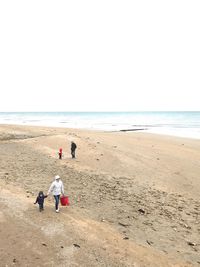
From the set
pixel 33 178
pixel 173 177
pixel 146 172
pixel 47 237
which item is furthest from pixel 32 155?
pixel 47 237

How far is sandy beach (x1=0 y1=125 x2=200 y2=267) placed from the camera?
1140cm

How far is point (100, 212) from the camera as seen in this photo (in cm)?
1534

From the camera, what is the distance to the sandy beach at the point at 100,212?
449 inches

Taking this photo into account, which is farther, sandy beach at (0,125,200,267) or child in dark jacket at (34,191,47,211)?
child in dark jacket at (34,191,47,211)

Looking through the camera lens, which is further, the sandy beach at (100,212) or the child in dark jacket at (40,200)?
the child in dark jacket at (40,200)

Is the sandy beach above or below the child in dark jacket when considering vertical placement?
below

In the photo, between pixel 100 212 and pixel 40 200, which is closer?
pixel 40 200

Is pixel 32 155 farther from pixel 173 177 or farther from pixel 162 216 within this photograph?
pixel 162 216

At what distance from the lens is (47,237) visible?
12125 mm

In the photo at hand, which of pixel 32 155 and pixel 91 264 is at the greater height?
pixel 32 155

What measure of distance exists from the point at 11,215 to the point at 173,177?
13.1 m

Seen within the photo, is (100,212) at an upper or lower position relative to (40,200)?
lower

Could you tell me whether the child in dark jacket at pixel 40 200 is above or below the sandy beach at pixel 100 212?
above

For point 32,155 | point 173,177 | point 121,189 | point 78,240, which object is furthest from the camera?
point 32,155
